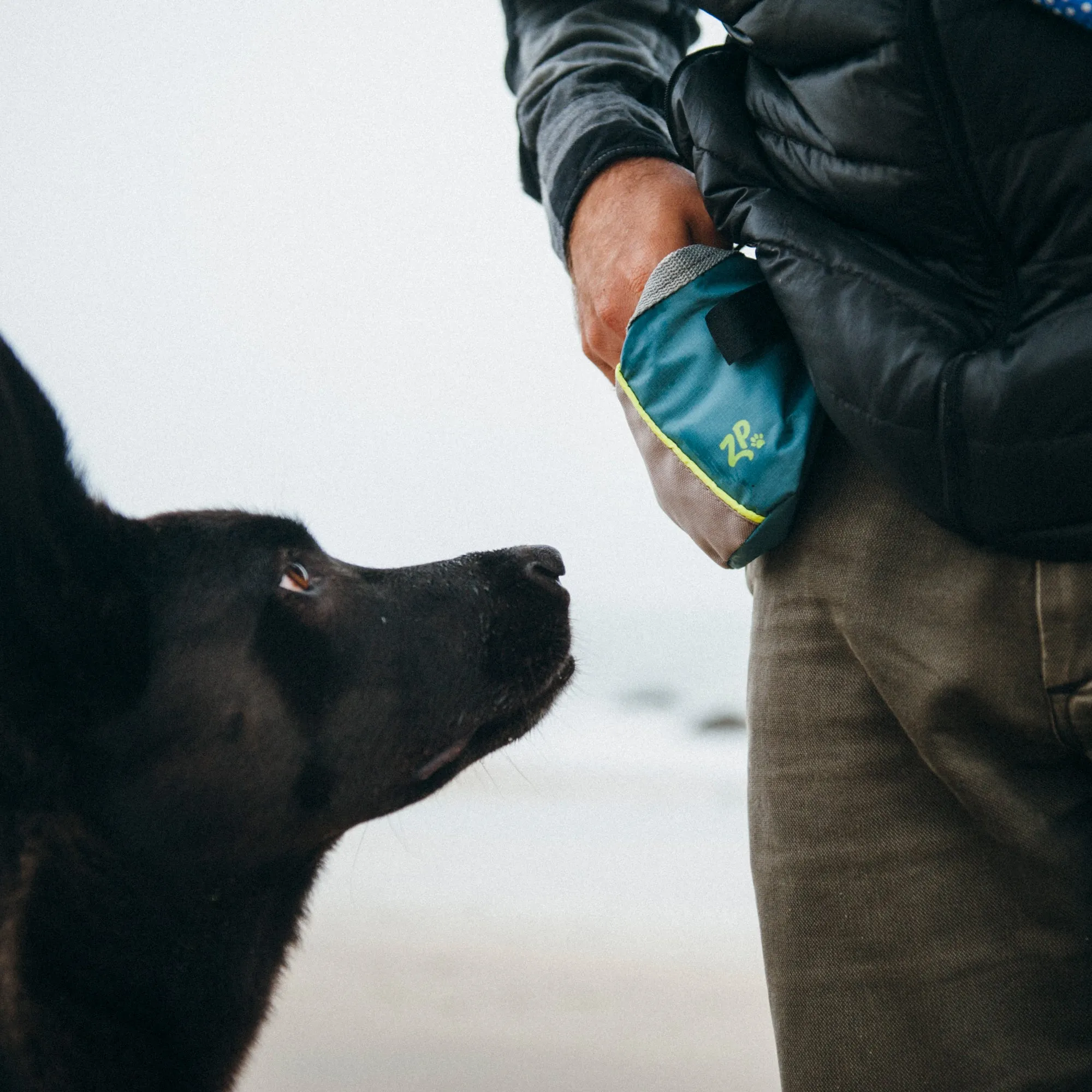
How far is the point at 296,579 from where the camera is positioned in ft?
5.28

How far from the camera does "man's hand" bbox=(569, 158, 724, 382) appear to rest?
116 centimetres

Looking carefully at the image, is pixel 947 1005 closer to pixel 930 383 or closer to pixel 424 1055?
pixel 930 383

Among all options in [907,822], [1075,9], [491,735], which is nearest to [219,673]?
[491,735]

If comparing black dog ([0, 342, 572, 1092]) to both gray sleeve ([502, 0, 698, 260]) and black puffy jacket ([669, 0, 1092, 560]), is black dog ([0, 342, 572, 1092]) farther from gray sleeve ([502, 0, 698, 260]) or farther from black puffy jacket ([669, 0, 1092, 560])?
black puffy jacket ([669, 0, 1092, 560])

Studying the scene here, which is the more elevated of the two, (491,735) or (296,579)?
(296,579)

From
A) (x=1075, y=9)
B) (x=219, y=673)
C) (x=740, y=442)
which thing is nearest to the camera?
(x=1075, y=9)

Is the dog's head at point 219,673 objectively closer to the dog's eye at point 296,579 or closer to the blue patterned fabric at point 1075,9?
the dog's eye at point 296,579

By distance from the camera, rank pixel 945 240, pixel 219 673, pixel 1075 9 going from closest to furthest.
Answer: pixel 1075 9, pixel 945 240, pixel 219 673

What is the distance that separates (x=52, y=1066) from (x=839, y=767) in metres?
1.06

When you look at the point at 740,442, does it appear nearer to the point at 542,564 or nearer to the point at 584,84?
the point at 584,84

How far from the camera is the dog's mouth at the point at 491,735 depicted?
164 cm

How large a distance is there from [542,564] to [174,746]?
2.24 ft

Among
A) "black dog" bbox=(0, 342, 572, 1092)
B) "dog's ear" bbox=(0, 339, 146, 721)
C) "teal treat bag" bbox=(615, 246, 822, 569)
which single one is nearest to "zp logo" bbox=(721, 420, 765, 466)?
"teal treat bag" bbox=(615, 246, 822, 569)

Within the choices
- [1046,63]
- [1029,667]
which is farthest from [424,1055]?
[1046,63]
